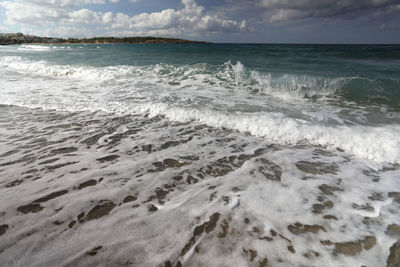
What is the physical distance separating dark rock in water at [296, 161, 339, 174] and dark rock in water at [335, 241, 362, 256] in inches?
55.3

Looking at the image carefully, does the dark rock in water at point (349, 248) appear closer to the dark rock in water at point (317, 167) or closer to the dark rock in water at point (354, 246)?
the dark rock in water at point (354, 246)

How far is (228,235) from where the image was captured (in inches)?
84.1

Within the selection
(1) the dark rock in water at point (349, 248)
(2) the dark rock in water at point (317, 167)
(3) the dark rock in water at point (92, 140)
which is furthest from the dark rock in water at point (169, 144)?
(1) the dark rock in water at point (349, 248)

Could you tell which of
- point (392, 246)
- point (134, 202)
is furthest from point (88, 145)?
point (392, 246)

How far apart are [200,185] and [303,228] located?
1409 millimetres

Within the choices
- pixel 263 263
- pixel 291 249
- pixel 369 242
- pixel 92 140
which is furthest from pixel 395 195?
pixel 92 140

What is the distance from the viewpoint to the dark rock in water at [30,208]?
2437 mm

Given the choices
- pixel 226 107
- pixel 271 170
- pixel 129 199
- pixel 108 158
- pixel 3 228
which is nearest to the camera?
pixel 3 228

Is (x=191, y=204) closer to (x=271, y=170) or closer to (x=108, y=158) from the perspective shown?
(x=271, y=170)

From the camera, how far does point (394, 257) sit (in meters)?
1.92

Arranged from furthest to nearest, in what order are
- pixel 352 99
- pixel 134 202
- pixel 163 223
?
1. pixel 352 99
2. pixel 134 202
3. pixel 163 223

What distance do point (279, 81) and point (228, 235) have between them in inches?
362

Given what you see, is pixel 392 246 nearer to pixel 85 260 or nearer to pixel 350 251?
pixel 350 251

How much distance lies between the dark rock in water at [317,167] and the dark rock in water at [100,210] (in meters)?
3.04
